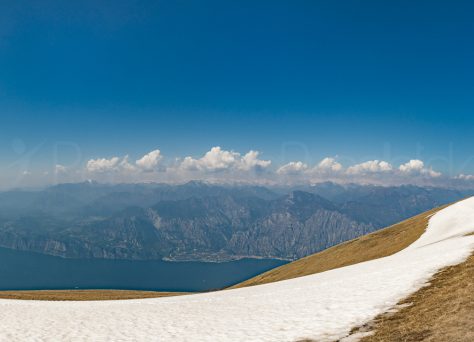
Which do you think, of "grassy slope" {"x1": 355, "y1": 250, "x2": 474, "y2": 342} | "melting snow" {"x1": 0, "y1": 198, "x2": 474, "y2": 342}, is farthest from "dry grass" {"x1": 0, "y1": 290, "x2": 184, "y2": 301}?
"grassy slope" {"x1": 355, "y1": 250, "x2": 474, "y2": 342}

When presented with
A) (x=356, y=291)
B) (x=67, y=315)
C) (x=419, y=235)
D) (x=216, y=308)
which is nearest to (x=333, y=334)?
(x=356, y=291)

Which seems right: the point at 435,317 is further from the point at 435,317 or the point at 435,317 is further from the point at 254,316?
the point at 254,316

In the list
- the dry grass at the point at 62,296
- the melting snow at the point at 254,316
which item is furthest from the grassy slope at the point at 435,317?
the dry grass at the point at 62,296

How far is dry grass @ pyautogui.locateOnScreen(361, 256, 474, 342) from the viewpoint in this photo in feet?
41.8

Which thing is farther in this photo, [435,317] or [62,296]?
[62,296]

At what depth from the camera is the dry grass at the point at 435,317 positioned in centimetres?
1273

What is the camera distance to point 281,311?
2084 cm

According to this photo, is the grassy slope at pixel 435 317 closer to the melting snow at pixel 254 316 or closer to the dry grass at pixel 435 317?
the dry grass at pixel 435 317

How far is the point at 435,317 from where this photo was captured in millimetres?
14609

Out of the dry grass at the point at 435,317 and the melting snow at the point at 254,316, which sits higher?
the dry grass at the point at 435,317

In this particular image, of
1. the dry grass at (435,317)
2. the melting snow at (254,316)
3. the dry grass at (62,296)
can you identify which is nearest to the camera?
the dry grass at (435,317)

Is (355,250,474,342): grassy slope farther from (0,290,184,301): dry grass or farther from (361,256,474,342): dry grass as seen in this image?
(0,290,184,301): dry grass

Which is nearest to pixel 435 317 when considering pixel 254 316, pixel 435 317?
pixel 435 317

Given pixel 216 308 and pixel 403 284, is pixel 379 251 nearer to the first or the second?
pixel 403 284
